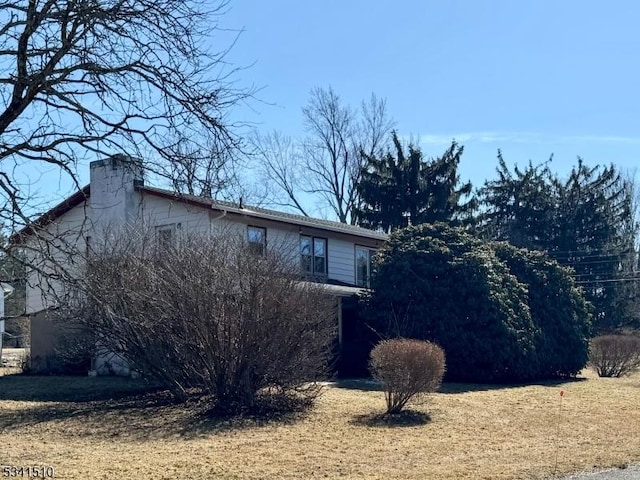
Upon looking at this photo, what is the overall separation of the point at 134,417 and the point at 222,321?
2.23m

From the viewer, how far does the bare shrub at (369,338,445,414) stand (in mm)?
13914

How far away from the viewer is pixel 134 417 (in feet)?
44.9

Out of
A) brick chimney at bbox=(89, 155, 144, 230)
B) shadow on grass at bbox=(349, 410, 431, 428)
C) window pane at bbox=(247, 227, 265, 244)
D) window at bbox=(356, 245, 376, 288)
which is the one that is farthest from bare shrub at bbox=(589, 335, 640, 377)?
brick chimney at bbox=(89, 155, 144, 230)

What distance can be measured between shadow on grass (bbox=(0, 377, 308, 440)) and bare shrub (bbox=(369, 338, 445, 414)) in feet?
5.21

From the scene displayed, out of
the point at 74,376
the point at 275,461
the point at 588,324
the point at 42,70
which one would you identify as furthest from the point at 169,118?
the point at 588,324

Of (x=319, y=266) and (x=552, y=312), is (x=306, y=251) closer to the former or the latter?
(x=319, y=266)

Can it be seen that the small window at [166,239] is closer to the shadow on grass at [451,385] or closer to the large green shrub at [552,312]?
the shadow on grass at [451,385]

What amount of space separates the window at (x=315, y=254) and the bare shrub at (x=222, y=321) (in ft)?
36.1

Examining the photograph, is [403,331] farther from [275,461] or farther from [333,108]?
[333,108]

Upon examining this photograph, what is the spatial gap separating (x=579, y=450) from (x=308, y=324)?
538 centimetres

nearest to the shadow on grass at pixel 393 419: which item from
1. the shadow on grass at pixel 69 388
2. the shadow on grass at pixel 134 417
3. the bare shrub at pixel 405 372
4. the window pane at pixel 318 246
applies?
the bare shrub at pixel 405 372

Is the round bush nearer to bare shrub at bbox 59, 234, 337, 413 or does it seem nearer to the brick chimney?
bare shrub at bbox 59, 234, 337, 413

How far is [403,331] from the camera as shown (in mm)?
22031

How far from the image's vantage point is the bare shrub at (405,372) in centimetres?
1391
